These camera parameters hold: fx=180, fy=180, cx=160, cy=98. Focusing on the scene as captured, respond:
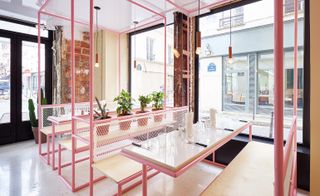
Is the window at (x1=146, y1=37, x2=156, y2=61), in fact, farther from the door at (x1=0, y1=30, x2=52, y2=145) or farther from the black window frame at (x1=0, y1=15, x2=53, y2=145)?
the black window frame at (x1=0, y1=15, x2=53, y2=145)

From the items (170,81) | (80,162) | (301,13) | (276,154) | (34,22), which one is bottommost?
(80,162)

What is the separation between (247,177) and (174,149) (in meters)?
0.67

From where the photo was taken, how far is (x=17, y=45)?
3.64 m

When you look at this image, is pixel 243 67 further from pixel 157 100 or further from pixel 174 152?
pixel 174 152

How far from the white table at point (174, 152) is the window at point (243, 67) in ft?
3.28

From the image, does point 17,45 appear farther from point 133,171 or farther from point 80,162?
point 133,171

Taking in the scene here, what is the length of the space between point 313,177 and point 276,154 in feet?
5.17

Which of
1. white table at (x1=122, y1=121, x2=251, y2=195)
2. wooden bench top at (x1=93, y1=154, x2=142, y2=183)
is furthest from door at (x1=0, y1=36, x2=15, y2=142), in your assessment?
white table at (x1=122, y1=121, x2=251, y2=195)

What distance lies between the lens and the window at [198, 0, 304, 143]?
2.74 metres

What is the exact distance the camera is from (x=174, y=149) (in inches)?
Result: 55.9

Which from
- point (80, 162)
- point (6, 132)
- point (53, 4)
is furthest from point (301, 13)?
point (6, 132)

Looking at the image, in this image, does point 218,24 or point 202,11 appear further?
point 218,24

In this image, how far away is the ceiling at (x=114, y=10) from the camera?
266 centimetres

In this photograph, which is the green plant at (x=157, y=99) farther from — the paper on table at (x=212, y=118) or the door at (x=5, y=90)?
the door at (x=5, y=90)
